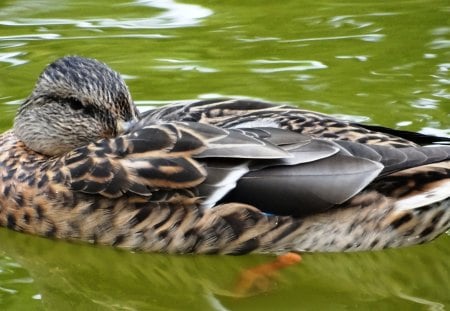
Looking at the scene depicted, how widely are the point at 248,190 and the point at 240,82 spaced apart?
268cm

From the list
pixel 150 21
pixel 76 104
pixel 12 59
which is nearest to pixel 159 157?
pixel 76 104

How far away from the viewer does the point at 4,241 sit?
8.10m

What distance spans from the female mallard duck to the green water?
0.43ft

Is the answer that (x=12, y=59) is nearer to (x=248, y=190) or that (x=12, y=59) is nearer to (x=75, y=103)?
(x=75, y=103)

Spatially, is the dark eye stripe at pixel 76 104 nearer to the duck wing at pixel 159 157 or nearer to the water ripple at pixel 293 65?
the duck wing at pixel 159 157

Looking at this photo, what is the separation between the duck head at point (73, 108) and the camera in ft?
27.2

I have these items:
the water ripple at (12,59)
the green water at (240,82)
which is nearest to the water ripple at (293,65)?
the green water at (240,82)

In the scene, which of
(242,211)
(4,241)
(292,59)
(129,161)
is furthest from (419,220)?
(292,59)

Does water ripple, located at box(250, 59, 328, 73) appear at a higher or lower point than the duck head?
lower

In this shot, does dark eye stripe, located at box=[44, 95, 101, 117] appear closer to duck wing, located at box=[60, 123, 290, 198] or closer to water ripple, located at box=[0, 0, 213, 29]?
duck wing, located at box=[60, 123, 290, 198]

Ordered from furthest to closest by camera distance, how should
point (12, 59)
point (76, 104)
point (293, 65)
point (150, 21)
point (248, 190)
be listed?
point (150, 21) < point (12, 59) < point (293, 65) < point (76, 104) < point (248, 190)

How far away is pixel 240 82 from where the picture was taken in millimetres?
10227

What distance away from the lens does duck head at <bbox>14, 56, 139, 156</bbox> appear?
828 cm

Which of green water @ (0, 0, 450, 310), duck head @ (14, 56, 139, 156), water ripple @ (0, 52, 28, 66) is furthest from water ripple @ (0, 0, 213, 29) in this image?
duck head @ (14, 56, 139, 156)
